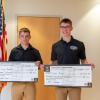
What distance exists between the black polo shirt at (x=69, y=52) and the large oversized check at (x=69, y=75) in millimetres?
85

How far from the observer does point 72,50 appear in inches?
143

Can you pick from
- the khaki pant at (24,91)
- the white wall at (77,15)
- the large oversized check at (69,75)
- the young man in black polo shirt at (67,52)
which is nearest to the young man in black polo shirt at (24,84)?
the khaki pant at (24,91)

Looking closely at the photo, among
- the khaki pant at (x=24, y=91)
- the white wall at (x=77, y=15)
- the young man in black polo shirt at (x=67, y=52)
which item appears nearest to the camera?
the young man in black polo shirt at (x=67, y=52)

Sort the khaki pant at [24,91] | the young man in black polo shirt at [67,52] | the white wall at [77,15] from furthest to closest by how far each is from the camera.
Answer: the white wall at [77,15] → the khaki pant at [24,91] → the young man in black polo shirt at [67,52]

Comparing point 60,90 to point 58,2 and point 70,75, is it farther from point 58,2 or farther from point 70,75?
point 58,2

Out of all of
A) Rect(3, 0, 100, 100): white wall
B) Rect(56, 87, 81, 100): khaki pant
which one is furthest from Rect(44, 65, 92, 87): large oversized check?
Rect(3, 0, 100, 100): white wall

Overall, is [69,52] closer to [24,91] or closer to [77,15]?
[24,91]

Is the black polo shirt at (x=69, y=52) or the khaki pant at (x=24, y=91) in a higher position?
the black polo shirt at (x=69, y=52)

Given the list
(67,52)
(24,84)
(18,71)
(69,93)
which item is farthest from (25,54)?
(69,93)

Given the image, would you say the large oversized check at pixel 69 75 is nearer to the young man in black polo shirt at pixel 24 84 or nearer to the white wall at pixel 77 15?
the young man in black polo shirt at pixel 24 84

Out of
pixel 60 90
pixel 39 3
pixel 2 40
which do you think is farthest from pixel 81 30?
pixel 60 90

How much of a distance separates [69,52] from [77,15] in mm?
1733

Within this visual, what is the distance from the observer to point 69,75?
12.1 ft

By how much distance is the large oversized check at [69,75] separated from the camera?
3.65 metres
